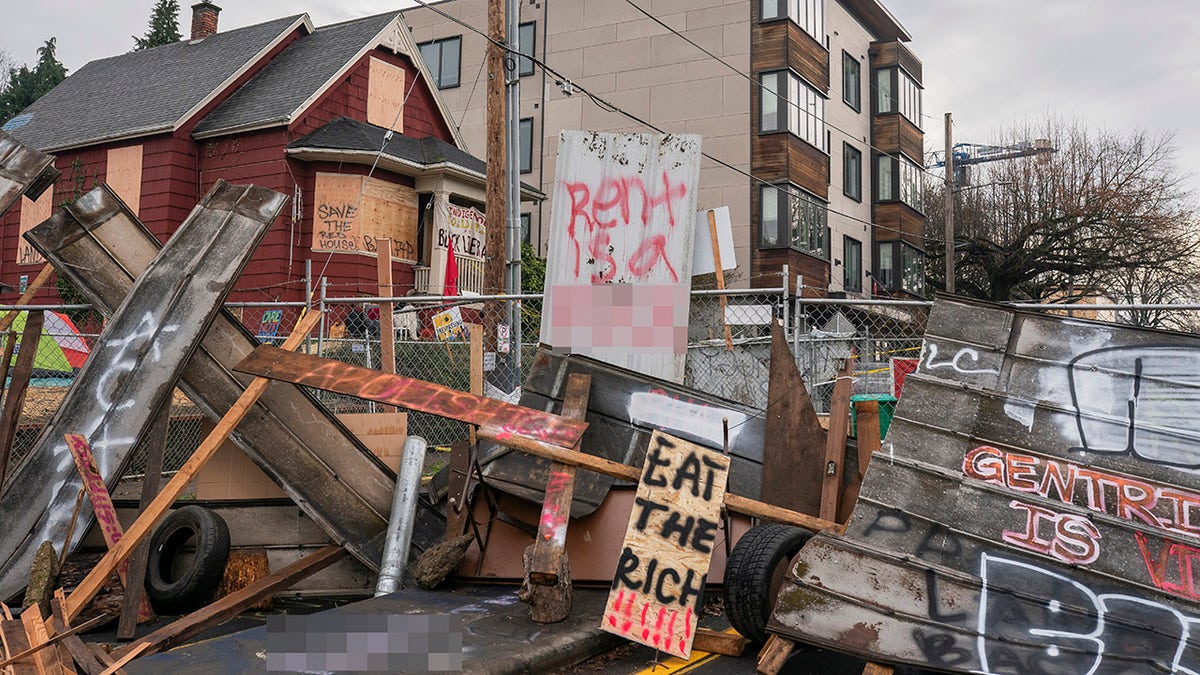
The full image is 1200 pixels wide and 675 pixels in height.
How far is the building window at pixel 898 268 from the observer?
Answer: 1273 inches

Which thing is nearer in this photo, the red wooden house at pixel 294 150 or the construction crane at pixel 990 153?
the red wooden house at pixel 294 150

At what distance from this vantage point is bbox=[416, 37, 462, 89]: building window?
101 feet

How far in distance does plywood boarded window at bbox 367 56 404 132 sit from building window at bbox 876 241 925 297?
→ 56.4 ft

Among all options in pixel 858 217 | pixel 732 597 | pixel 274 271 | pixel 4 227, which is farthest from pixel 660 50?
pixel 732 597

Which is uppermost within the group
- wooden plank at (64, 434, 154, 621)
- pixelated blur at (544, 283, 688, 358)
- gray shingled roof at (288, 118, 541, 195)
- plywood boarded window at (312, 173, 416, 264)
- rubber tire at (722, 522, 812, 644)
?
gray shingled roof at (288, 118, 541, 195)

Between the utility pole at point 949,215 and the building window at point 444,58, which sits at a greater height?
the building window at point 444,58

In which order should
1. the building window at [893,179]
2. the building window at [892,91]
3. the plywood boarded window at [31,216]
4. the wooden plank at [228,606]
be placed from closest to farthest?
the wooden plank at [228,606] → the plywood boarded window at [31,216] → the building window at [893,179] → the building window at [892,91]

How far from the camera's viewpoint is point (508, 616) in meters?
5.60

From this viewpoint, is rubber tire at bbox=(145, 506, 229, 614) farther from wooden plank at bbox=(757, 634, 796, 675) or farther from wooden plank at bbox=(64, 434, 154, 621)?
wooden plank at bbox=(757, 634, 796, 675)

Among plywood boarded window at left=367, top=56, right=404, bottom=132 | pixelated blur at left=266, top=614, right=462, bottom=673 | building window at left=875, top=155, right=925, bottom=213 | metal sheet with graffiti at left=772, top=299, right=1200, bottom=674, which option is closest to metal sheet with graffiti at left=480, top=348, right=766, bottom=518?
metal sheet with graffiti at left=772, top=299, right=1200, bottom=674

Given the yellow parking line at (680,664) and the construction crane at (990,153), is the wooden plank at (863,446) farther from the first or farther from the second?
the construction crane at (990,153)

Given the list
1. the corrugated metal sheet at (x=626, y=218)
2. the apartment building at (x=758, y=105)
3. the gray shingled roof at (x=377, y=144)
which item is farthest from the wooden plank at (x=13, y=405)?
the apartment building at (x=758, y=105)

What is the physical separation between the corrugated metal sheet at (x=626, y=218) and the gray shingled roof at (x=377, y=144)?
39.3 feet

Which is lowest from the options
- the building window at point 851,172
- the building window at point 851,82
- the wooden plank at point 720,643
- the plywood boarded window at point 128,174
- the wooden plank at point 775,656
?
the wooden plank at point 720,643
